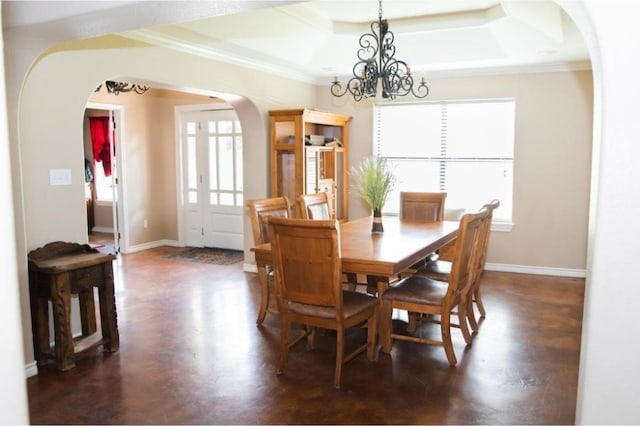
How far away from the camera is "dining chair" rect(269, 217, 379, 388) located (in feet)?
10.0

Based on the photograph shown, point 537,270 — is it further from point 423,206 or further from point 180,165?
point 180,165

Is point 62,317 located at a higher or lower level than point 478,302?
higher

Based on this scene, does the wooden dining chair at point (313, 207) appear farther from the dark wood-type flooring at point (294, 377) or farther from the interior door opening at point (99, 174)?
the interior door opening at point (99, 174)

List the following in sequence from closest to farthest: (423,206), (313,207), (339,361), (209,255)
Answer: (339,361) < (313,207) < (423,206) < (209,255)

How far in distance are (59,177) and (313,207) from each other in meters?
2.10

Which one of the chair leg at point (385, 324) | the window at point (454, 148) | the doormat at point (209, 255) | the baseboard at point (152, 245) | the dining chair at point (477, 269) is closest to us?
the chair leg at point (385, 324)

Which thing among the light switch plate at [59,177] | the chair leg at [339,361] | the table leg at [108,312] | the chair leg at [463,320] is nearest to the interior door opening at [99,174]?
the light switch plate at [59,177]

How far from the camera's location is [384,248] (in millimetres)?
3611

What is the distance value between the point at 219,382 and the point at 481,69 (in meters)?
4.70

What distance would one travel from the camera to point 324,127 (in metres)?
6.88

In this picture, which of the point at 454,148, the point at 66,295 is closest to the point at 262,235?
the point at 66,295

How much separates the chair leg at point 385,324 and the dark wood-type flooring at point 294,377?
0.26ft

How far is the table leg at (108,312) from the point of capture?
3.70 meters

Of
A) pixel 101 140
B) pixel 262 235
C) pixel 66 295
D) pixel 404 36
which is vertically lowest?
pixel 66 295
